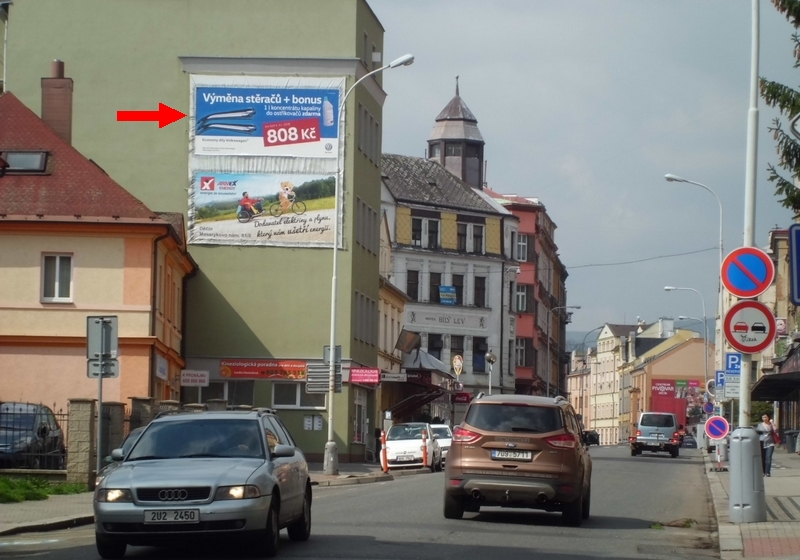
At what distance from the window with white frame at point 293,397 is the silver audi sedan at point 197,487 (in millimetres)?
34516

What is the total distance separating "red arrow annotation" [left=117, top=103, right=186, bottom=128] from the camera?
49656mm

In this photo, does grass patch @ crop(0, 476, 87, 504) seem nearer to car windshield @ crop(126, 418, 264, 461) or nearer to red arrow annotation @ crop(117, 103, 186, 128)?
car windshield @ crop(126, 418, 264, 461)

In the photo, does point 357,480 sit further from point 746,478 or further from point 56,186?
point 746,478

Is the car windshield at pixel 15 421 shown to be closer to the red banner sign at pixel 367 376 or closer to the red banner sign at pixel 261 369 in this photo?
the red banner sign at pixel 367 376

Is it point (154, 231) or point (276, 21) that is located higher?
point (276, 21)

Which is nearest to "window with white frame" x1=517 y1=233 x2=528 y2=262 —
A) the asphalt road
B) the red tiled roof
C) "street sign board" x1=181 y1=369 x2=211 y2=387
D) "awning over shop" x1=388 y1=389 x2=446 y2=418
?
"awning over shop" x1=388 y1=389 x2=446 y2=418

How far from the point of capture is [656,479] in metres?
34.7

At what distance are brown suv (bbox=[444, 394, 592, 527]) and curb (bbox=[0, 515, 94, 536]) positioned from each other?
5122 millimetres

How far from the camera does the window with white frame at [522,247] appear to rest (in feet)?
321

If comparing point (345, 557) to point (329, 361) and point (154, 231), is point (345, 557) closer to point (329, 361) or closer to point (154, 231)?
point (329, 361)

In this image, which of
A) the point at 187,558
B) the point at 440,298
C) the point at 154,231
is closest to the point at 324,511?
the point at 187,558

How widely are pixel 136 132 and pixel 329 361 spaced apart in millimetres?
17068

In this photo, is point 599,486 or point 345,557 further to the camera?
point 599,486

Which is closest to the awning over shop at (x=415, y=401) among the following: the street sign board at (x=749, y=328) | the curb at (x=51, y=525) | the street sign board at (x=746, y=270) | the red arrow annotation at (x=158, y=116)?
the red arrow annotation at (x=158, y=116)
